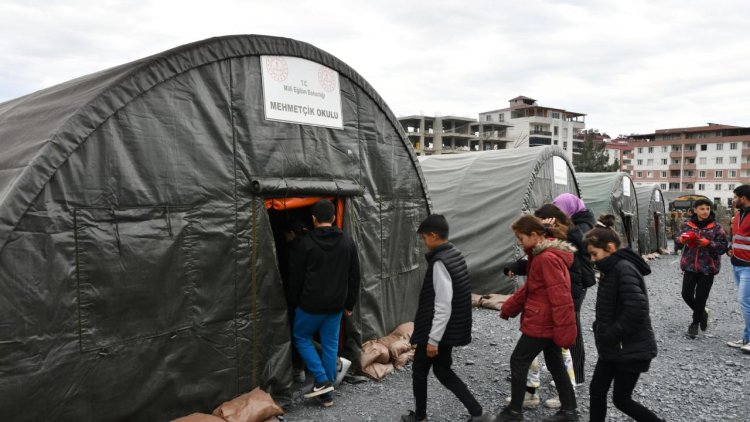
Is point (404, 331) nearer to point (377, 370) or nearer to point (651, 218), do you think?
point (377, 370)

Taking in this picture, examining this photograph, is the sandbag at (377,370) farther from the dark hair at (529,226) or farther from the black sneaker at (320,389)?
the dark hair at (529,226)

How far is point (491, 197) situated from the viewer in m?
10.7

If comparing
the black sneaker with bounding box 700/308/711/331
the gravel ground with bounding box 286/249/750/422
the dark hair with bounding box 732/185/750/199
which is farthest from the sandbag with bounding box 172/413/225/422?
the black sneaker with bounding box 700/308/711/331

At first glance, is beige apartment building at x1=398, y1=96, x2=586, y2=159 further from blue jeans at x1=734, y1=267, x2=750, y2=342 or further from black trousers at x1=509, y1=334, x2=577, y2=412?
black trousers at x1=509, y1=334, x2=577, y2=412

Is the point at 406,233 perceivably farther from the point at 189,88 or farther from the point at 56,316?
the point at 56,316

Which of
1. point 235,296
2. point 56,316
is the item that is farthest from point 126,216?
point 235,296

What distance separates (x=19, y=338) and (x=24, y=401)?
0.44m

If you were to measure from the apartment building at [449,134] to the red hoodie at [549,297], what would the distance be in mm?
58880

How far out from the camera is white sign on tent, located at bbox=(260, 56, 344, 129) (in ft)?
16.6

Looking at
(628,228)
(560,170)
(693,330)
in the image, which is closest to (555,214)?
(693,330)

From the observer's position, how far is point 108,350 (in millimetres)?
3799

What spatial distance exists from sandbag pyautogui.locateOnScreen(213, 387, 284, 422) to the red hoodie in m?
2.38

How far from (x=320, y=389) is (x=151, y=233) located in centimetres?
219

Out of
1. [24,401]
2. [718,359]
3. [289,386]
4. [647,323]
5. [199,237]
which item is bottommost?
[718,359]
